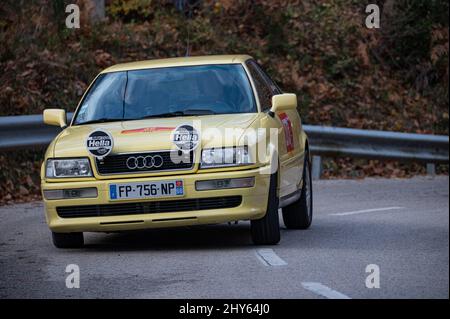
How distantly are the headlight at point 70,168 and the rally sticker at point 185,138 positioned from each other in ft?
2.48

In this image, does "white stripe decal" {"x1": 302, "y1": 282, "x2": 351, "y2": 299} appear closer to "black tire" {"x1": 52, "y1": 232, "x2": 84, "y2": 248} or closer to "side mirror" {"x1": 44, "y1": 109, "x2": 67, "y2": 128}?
"black tire" {"x1": 52, "y1": 232, "x2": 84, "y2": 248}

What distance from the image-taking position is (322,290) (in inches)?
309

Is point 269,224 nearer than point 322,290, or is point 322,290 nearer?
point 322,290

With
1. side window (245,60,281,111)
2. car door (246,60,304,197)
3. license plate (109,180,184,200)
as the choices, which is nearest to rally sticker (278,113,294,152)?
car door (246,60,304,197)

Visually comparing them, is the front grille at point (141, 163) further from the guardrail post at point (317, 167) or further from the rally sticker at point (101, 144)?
the guardrail post at point (317, 167)

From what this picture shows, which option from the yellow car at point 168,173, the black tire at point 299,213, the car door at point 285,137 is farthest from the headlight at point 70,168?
the black tire at point 299,213

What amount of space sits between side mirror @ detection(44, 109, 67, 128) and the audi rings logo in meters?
1.47

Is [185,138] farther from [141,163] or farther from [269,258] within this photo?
[269,258]

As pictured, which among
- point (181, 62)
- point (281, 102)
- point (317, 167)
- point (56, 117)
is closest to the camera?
point (281, 102)

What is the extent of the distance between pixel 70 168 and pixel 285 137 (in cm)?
207

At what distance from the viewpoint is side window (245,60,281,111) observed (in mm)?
11359

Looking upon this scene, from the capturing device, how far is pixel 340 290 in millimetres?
7840

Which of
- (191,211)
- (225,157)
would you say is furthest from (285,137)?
(191,211)

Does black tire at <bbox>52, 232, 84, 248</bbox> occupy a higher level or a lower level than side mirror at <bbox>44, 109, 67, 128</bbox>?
lower
